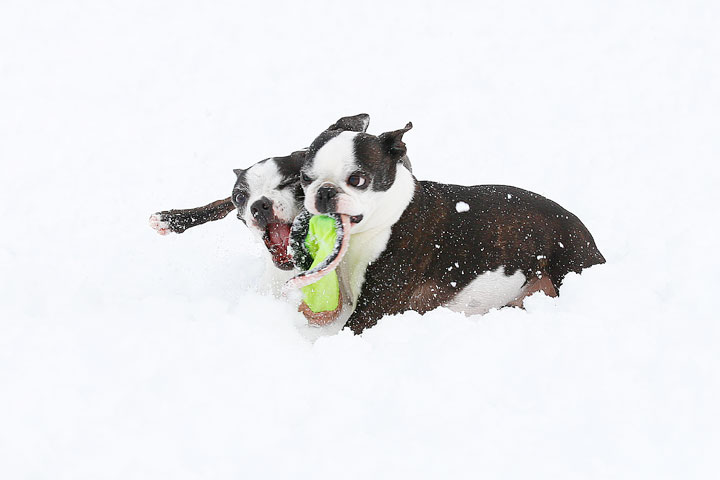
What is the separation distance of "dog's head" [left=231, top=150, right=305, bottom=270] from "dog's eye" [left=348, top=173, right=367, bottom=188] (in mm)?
558

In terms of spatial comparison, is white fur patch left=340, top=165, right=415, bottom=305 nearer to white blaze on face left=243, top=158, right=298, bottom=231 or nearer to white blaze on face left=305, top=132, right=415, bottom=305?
white blaze on face left=305, top=132, right=415, bottom=305

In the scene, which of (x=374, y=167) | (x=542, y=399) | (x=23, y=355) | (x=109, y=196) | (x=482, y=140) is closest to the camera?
(x=542, y=399)

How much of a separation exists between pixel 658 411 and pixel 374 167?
200 centimetres

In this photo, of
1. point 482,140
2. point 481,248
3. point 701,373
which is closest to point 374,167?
point 481,248

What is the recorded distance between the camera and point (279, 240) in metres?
4.62

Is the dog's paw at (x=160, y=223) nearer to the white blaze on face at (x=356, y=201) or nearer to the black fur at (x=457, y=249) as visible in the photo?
the white blaze on face at (x=356, y=201)

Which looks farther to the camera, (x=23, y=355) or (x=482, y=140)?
(x=482, y=140)

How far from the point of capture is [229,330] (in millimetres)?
3795

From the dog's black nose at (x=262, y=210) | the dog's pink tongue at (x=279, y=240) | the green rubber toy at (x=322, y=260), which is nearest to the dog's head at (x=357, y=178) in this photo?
the green rubber toy at (x=322, y=260)

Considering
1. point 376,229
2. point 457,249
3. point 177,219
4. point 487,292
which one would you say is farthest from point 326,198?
point 177,219

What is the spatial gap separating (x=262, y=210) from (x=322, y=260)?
58 cm

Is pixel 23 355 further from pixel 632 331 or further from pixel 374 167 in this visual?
pixel 632 331

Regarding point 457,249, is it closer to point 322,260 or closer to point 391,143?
point 391,143

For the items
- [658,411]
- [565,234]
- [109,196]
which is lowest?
[658,411]
